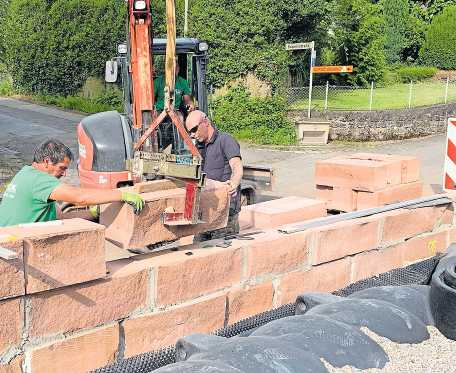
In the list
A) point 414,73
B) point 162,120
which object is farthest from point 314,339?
point 414,73

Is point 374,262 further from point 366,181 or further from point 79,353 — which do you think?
point 79,353

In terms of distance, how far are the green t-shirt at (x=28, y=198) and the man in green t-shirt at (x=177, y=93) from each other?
3840mm

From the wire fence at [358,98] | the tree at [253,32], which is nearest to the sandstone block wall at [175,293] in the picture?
the tree at [253,32]

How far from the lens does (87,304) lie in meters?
3.75

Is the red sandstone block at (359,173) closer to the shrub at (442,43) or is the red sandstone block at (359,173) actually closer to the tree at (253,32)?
the tree at (253,32)

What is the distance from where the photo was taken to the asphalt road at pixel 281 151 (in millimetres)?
15477

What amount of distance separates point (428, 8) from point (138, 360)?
4785 centimetres

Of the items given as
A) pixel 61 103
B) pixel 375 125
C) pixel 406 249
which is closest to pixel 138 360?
pixel 406 249

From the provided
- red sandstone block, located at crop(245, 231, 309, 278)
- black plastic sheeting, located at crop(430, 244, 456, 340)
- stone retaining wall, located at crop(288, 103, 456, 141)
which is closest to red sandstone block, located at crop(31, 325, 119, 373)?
red sandstone block, located at crop(245, 231, 309, 278)

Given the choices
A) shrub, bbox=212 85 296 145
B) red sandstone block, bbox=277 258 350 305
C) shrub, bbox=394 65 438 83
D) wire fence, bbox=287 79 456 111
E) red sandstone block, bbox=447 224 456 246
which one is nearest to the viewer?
red sandstone block, bbox=277 258 350 305

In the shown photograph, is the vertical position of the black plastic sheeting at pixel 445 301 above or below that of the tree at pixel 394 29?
below

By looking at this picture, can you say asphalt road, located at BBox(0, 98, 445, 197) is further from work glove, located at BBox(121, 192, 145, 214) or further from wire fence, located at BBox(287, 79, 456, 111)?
work glove, located at BBox(121, 192, 145, 214)

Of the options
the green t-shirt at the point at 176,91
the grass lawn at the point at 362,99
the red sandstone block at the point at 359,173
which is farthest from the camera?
the grass lawn at the point at 362,99

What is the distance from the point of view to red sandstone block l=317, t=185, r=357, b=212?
303 inches
